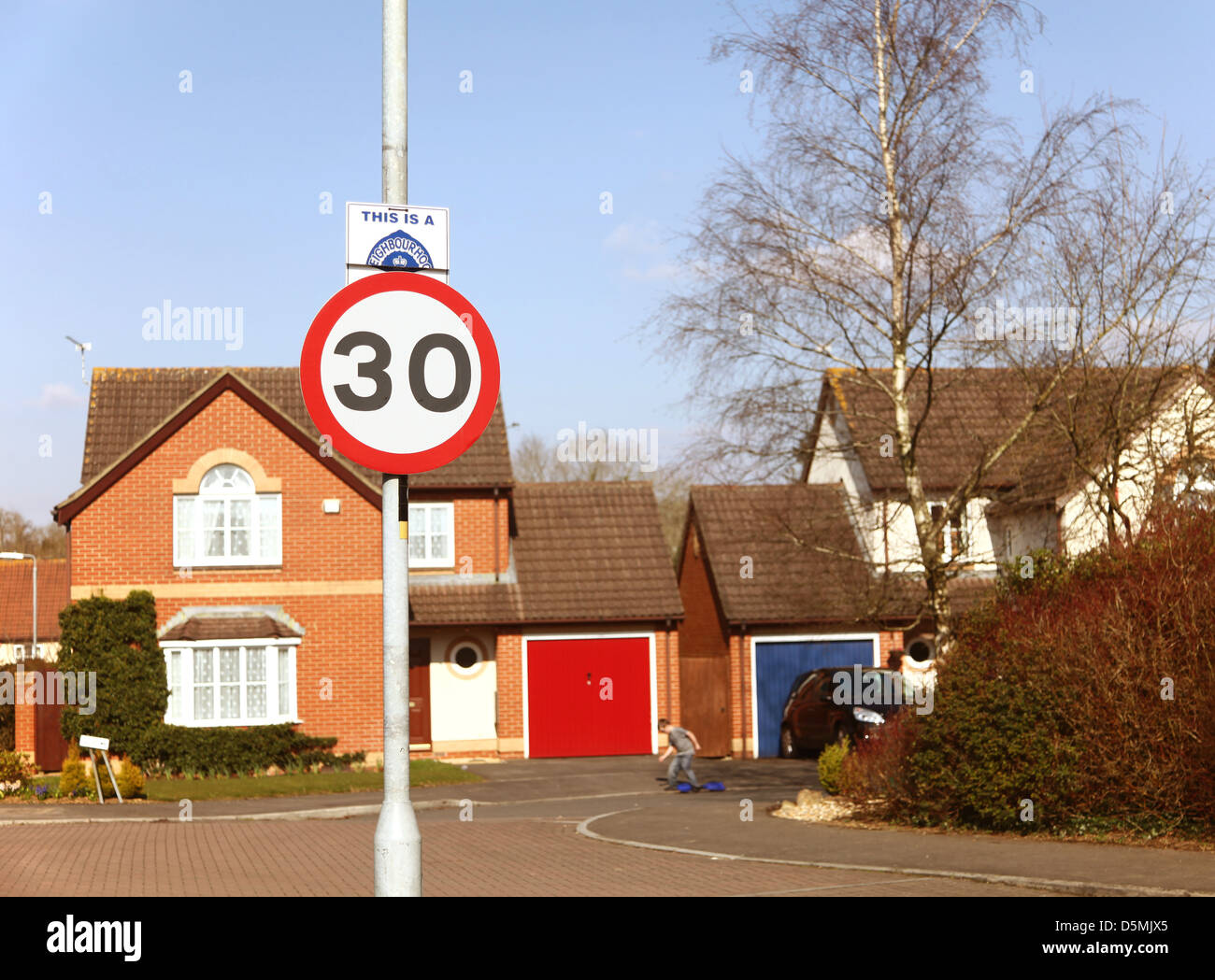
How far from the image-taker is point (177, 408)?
1133 inches

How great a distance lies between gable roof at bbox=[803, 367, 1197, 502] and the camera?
19109 millimetres

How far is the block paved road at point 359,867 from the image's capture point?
37.7 feet

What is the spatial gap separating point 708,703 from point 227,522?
40.0 ft

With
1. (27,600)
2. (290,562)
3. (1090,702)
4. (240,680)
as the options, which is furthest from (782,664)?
(27,600)

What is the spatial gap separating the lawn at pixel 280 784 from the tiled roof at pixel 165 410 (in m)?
7.18

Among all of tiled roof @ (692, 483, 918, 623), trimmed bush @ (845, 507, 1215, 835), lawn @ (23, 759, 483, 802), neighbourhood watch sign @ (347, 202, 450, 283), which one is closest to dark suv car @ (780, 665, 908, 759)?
tiled roof @ (692, 483, 918, 623)

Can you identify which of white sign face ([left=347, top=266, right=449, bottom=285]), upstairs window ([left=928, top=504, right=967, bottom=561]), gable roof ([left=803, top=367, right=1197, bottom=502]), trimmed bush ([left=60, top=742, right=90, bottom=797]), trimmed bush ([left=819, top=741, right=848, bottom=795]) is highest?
gable roof ([left=803, top=367, right=1197, bottom=502])

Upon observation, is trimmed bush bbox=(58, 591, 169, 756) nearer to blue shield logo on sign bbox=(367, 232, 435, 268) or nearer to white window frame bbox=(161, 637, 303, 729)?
white window frame bbox=(161, 637, 303, 729)

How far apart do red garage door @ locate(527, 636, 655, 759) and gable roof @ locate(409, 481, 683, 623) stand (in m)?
0.86

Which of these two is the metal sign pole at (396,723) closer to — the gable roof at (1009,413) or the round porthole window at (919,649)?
the gable roof at (1009,413)

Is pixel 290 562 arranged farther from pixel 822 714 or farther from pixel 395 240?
pixel 395 240

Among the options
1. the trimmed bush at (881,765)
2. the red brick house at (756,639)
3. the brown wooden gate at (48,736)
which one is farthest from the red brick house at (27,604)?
the trimmed bush at (881,765)

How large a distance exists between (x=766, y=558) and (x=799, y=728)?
539 cm
